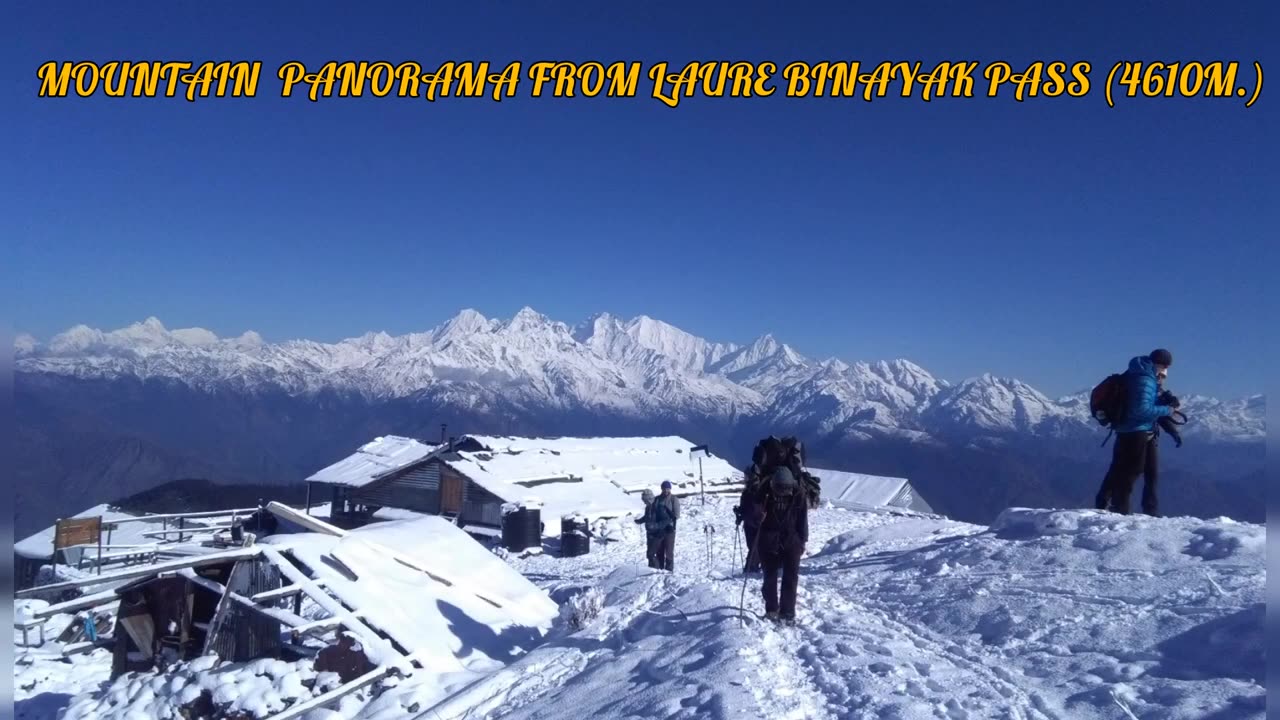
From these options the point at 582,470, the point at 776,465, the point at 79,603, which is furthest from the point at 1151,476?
the point at 582,470

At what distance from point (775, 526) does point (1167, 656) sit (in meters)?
3.28

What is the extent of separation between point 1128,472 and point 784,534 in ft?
18.0

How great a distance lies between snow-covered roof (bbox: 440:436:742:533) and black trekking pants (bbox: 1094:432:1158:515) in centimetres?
2343

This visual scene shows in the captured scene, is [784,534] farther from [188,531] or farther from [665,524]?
[188,531]

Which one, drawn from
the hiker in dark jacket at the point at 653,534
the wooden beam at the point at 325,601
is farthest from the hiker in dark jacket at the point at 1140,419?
the wooden beam at the point at 325,601

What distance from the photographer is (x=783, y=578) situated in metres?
7.52

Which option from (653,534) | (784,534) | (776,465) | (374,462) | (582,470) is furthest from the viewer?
(374,462)

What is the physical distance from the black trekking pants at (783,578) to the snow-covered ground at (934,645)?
22 centimetres

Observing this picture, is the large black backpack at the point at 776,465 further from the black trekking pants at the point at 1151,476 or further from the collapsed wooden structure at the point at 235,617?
the black trekking pants at the point at 1151,476

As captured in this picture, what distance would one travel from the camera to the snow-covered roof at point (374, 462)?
42375mm

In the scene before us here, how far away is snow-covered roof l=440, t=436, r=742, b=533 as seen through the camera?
36094 mm

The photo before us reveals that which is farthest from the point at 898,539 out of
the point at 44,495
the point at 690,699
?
the point at 44,495

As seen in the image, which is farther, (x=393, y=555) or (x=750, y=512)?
(x=393, y=555)

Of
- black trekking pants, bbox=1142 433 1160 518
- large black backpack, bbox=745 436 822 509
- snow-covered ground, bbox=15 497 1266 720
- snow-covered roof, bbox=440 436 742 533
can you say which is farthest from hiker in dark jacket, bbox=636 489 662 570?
snow-covered roof, bbox=440 436 742 533
